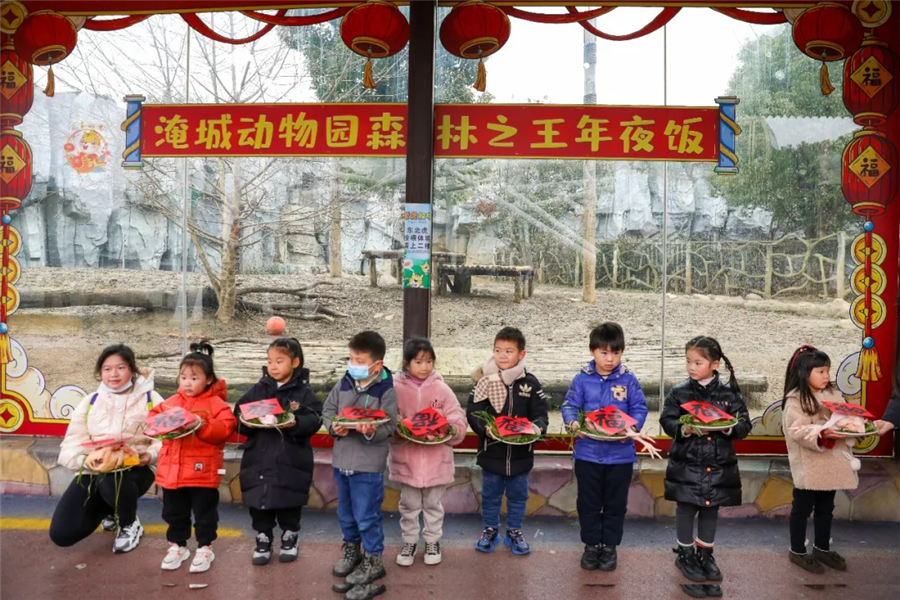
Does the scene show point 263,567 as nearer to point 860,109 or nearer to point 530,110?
point 530,110

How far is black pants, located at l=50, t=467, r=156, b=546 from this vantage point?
404 cm

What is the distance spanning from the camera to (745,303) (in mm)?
5355

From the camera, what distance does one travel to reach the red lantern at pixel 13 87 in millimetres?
5551

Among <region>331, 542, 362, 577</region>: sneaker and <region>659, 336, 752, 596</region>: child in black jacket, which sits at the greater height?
<region>659, 336, 752, 596</region>: child in black jacket

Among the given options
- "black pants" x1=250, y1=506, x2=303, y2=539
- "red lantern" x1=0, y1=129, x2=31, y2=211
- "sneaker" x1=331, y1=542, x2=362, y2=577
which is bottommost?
"sneaker" x1=331, y1=542, x2=362, y2=577

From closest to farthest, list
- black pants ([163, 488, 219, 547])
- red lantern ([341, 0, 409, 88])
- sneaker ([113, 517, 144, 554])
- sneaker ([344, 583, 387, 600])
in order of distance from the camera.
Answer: sneaker ([344, 583, 387, 600]) → black pants ([163, 488, 219, 547]) → sneaker ([113, 517, 144, 554]) → red lantern ([341, 0, 409, 88])

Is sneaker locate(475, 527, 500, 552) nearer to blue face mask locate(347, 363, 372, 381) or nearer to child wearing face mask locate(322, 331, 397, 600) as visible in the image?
child wearing face mask locate(322, 331, 397, 600)

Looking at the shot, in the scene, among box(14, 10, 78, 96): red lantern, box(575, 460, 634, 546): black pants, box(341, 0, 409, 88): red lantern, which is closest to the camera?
box(575, 460, 634, 546): black pants

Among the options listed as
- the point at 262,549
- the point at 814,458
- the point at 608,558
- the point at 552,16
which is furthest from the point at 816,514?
the point at 552,16

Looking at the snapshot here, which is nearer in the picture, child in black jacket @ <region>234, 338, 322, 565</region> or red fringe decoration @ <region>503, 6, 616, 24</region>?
child in black jacket @ <region>234, 338, 322, 565</region>

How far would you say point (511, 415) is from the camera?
13.9ft

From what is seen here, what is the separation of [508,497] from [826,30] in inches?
162

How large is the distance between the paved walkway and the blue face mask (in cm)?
122

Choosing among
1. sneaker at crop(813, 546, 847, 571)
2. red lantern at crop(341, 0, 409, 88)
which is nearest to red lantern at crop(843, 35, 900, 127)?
sneaker at crop(813, 546, 847, 571)
